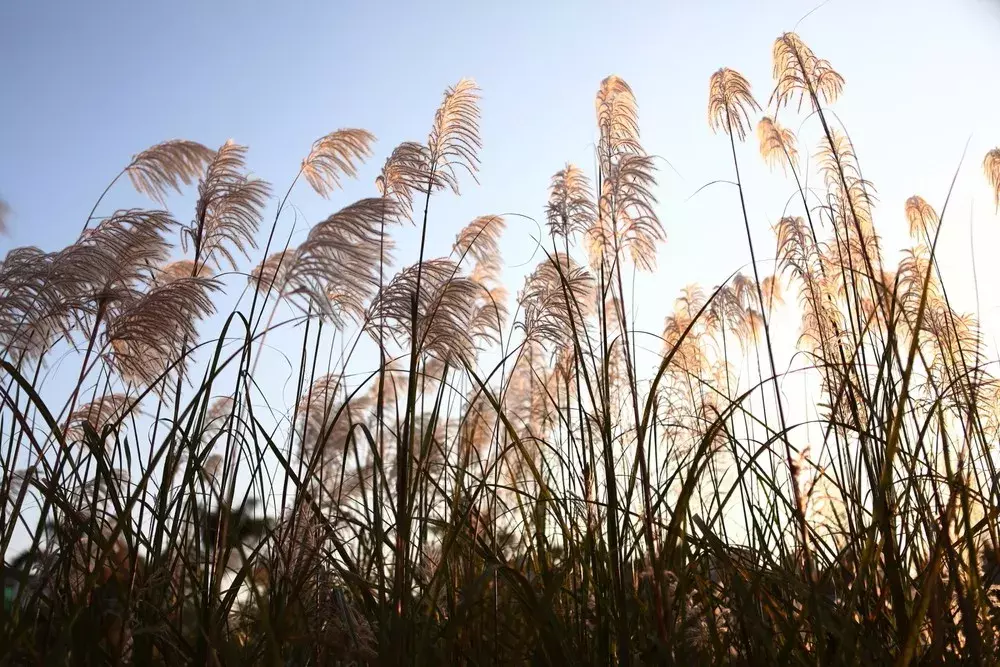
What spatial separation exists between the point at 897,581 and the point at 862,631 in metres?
0.24

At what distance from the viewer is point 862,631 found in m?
1.85

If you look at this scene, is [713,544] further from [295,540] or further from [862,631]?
[295,540]

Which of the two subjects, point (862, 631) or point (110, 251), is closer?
point (862, 631)

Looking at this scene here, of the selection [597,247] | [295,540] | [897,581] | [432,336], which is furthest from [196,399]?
[597,247]

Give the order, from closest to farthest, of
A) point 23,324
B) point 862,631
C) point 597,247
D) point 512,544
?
point 862,631, point 23,324, point 512,544, point 597,247

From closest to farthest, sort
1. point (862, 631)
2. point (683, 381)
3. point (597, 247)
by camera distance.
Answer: point (862, 631) < point (597, 247) < point (683, 381)

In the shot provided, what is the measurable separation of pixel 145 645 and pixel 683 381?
3.44 meters

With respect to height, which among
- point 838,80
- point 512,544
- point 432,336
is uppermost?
point 838,80

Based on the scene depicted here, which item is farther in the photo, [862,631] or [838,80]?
[838,80]

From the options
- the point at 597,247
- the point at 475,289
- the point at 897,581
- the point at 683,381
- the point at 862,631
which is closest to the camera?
the point at 897,581

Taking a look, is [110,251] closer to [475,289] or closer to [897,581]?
[475,289]

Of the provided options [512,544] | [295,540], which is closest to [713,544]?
[295,540]

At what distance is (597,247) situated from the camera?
409 centimetres

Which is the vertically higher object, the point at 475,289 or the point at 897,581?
the point at 475,289
